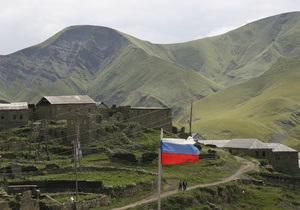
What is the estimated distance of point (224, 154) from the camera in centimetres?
9012

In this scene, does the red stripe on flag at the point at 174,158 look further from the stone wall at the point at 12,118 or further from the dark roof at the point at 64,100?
the dark roof at the point at 64,100

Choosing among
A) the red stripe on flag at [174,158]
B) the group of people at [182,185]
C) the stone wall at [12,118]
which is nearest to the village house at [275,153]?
the group of people at [182,185]

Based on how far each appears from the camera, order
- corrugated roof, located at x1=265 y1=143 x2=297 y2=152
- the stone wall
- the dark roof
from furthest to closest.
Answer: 1. the dark roof
2. corrugated roof, located at x1=265 y1=143 x2=297 y2=152
3. the stone wall

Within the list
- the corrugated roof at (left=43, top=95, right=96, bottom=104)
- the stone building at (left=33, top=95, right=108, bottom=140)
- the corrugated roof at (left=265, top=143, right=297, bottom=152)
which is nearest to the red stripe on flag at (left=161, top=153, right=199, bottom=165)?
the stone building at (left=33, top=95, right=108, bottom=140)

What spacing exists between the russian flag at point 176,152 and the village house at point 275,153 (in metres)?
62.9

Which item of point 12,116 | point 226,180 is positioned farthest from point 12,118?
point 226,180

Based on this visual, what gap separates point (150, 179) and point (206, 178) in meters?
10.3

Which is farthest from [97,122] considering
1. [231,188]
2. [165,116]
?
[231,188]

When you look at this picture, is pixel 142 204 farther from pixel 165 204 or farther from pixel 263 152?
pixel 263 152

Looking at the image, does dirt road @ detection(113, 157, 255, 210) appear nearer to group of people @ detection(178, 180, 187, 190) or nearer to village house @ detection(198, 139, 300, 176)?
group of people @ detection(178, 180, 187, 190)

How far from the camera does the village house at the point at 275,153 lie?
90250 mm

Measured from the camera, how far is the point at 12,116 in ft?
293

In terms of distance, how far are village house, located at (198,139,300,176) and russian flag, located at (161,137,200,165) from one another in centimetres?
6287

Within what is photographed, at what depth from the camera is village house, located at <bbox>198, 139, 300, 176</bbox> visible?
296 feet
